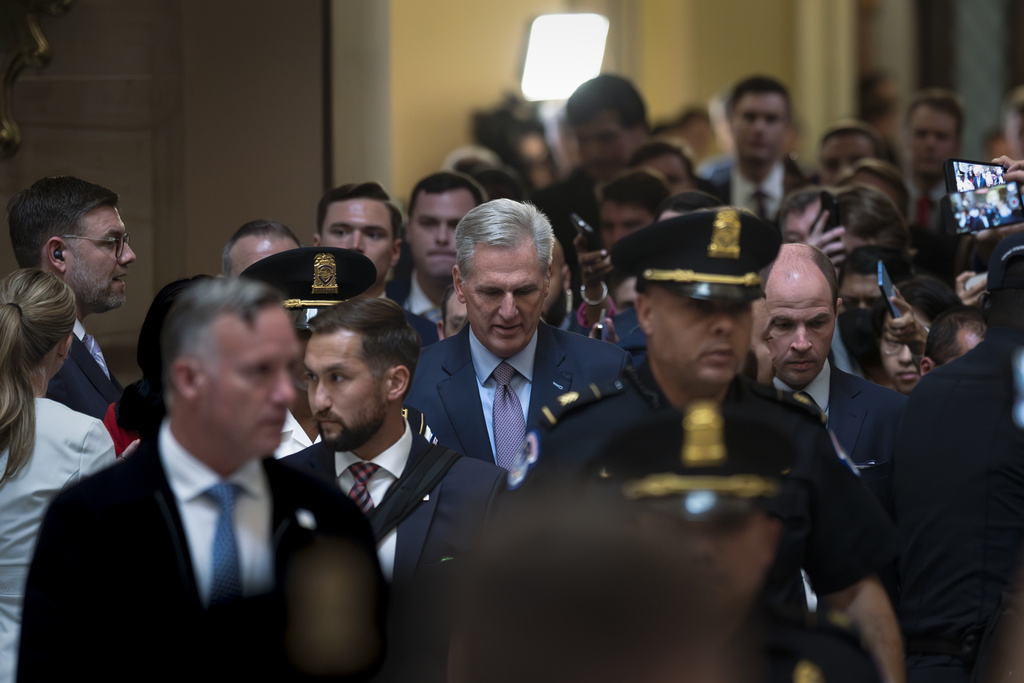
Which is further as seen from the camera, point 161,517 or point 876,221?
point 876,221

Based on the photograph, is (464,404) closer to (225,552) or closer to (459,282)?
(459,282)

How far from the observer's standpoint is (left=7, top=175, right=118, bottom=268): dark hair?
421cm

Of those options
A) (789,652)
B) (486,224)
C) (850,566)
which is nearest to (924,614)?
(850,566)

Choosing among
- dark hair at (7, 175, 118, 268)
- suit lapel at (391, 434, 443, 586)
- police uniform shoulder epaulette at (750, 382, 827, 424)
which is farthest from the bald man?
dark hair at (7, 175, 118, 268)

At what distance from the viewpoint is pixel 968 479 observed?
131 inches

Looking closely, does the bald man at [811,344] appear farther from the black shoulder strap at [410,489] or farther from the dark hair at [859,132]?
the dark hair at [859,132]

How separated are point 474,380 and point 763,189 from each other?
12.0 feet

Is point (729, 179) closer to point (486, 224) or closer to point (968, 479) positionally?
point (486, 224)

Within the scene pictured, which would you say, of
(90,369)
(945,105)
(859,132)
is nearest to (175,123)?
(90,369)

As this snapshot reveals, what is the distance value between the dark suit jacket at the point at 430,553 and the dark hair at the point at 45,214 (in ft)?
4.80

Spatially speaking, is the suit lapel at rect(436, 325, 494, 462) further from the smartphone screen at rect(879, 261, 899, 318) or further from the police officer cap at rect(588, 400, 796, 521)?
the police officer cap at rect(588, 400, 796, 521)

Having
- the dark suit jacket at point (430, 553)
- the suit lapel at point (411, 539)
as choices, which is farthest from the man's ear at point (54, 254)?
the suit lapel at point (411, 539)

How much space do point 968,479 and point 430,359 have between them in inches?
68.0

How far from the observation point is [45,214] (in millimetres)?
4215
